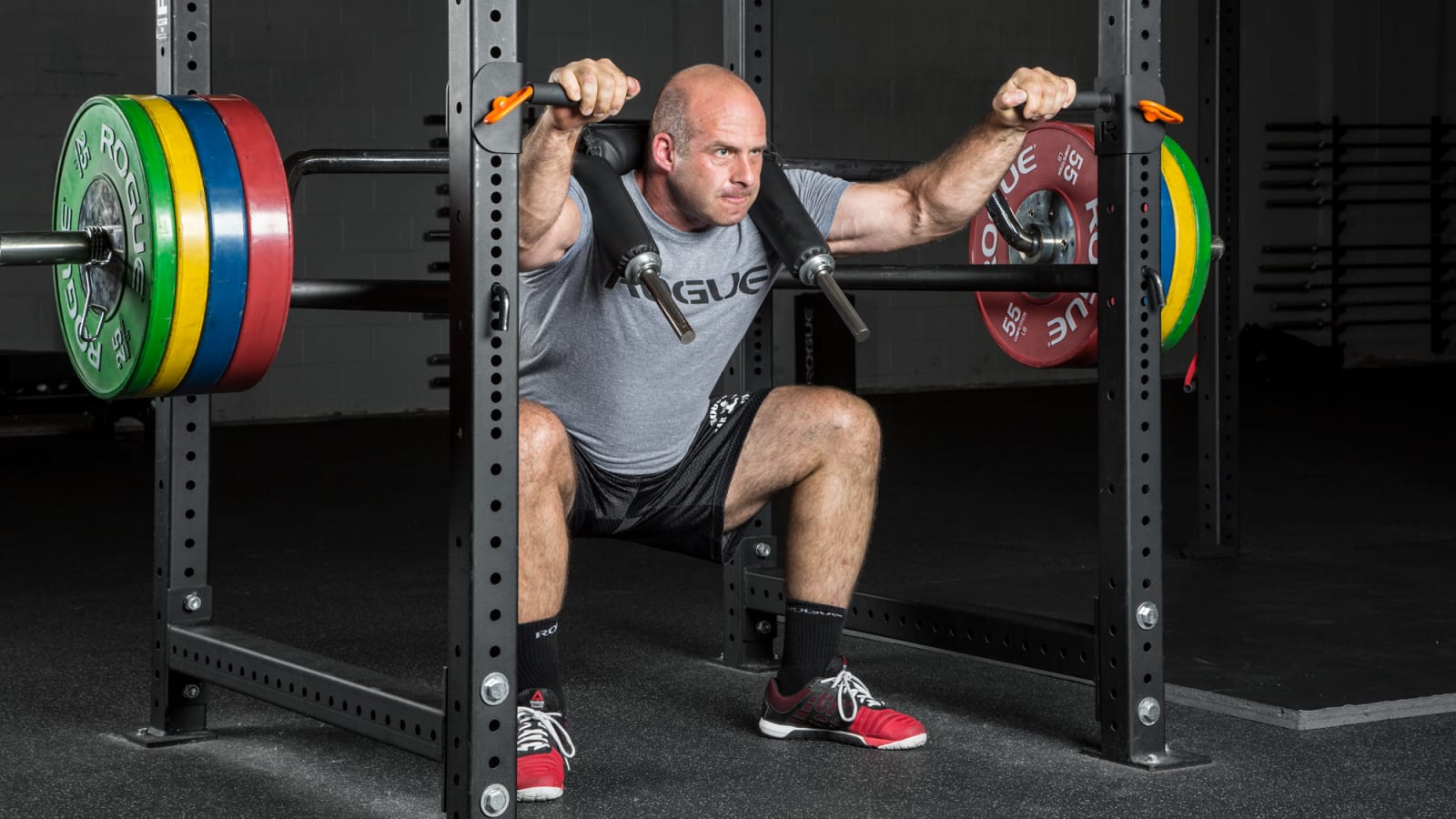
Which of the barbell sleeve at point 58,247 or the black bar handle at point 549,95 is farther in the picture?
the barbell sleeve at point 58,247

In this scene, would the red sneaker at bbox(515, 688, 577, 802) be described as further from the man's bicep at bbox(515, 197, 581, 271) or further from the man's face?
the man's face

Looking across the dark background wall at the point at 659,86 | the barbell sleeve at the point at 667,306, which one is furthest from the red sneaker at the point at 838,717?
the dark background wall at the point at 659,86

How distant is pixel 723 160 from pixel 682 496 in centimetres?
49

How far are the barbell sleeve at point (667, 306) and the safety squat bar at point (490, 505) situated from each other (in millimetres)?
174

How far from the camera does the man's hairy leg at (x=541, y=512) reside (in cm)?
219

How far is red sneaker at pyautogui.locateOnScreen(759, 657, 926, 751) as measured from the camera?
7.77 feet

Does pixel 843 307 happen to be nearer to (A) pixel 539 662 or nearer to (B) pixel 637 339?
(B) pixel 637 339

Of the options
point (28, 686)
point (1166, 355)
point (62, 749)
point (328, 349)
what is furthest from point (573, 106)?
point (1166, 355)

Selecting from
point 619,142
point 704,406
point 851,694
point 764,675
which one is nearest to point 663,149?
point 619,142

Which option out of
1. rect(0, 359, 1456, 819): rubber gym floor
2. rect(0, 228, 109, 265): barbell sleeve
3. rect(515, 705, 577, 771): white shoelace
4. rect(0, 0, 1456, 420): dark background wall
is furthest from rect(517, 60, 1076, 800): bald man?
rect(0, 0, 1456, 420): dark background wall

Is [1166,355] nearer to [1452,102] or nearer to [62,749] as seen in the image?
[1452,102]

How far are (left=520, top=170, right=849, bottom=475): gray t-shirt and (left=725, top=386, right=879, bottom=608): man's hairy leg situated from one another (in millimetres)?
117

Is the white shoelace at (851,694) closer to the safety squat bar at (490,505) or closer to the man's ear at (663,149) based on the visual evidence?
the safety squat bar at (490,505)

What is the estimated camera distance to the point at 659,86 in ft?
28.2
